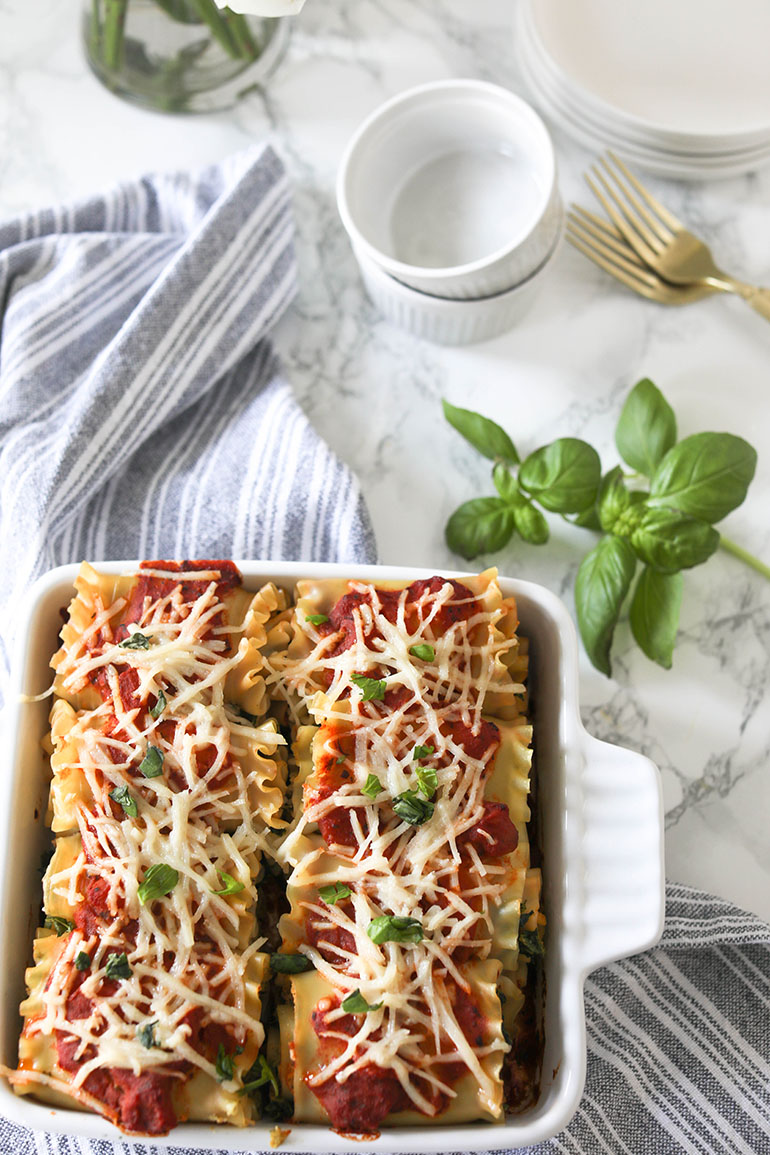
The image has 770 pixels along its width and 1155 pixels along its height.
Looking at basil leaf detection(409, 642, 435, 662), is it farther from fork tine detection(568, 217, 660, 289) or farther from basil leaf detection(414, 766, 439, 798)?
fork tine detection(568, 217, 660, 289)

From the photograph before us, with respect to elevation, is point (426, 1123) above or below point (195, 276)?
below

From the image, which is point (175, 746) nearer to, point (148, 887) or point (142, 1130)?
point (148, 887)

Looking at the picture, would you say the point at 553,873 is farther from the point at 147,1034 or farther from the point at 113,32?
the point at 113,32

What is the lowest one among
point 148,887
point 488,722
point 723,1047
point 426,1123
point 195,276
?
point 723,1047

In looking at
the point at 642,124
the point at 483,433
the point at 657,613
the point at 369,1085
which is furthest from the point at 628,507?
the point at 369,1085

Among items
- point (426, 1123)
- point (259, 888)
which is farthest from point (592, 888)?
point (259, 888)

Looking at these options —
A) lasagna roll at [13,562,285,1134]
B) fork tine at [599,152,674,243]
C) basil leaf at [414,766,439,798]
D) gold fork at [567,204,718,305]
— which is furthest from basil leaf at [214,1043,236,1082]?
fork tine at [599,152,674,243]

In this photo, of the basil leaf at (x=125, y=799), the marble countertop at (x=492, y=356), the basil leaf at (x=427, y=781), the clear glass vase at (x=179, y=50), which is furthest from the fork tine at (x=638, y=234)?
the basil leaf at (x=125, y=799)
